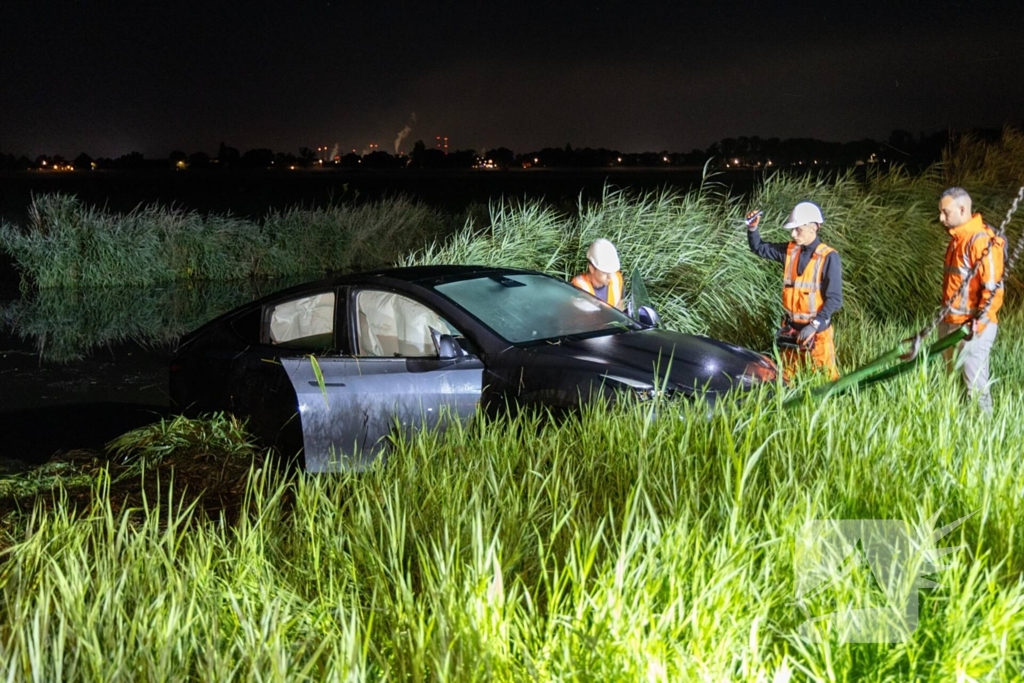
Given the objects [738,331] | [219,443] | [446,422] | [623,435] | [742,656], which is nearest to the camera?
[742,656]

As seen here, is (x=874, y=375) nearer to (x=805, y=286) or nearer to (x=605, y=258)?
(x=805, y=286)

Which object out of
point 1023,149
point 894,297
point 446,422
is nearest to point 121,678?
point 446,422

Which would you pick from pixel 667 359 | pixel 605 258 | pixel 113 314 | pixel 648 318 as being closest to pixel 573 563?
pixel 667 359

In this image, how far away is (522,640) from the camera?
3.29 metres

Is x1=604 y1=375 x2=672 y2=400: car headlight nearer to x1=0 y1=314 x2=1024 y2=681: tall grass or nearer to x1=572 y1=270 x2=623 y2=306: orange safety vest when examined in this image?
x1=0 y1=314 x2=1024 y2=681: tall grass

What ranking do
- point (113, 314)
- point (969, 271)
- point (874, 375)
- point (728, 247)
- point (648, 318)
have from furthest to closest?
1. point (113, 314)
2. point (728, 247)
3. point (648, 318)
4. point (969, 271)
5. point (874, 375)

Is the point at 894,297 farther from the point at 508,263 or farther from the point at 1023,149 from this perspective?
the point at 1023,149

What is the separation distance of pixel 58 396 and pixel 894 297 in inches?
385

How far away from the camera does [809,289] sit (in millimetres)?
8195

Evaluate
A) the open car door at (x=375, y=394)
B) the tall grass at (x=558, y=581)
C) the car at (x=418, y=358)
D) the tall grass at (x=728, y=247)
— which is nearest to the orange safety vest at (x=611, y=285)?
the car at (x=418, y=358)

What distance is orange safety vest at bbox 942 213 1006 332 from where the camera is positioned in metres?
6.99

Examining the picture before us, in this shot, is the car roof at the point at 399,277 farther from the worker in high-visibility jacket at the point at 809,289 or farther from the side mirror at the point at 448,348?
the worker in high-visibility jacket at the point at 809,289

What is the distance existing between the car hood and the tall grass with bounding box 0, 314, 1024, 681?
4.05 ft

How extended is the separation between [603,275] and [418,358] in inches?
99.3
